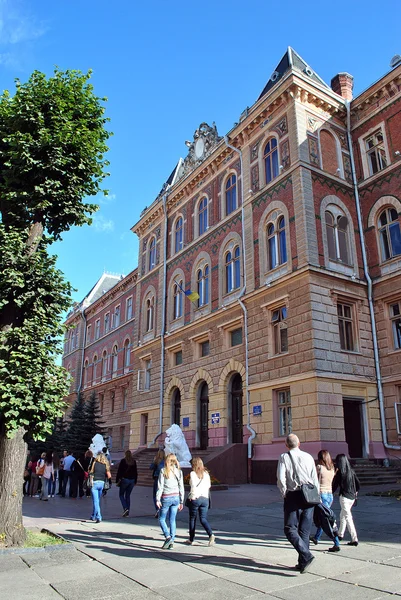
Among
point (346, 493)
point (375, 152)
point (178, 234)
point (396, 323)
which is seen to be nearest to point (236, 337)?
point (396, 323)

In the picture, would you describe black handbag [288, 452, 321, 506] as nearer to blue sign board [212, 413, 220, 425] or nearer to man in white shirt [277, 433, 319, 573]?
man in white shirt [277, 433, 319, 573]

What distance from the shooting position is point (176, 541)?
8.94m

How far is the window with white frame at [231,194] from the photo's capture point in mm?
26281

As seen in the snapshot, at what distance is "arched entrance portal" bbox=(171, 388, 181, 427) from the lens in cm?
2822

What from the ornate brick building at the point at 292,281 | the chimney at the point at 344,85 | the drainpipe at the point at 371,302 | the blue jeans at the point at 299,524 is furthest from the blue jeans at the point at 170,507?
the chimney at the point at 344,85

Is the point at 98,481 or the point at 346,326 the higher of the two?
the point at 346,326

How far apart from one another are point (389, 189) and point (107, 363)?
3036 centimetres

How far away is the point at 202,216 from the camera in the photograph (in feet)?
95.6

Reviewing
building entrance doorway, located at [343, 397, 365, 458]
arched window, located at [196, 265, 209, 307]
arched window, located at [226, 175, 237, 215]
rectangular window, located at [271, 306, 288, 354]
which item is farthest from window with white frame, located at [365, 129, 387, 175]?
building entrance doorway, located at [343, 397, 365, 458]

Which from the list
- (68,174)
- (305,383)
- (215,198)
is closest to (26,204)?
(68,174)

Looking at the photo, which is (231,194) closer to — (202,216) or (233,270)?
(202,216)

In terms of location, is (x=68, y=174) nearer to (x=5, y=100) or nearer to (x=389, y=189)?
(x=5, y=100)

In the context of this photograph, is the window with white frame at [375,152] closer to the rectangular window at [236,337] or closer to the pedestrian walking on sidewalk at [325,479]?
the rectangular window at [236,337]

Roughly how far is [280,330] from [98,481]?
11.3 m
